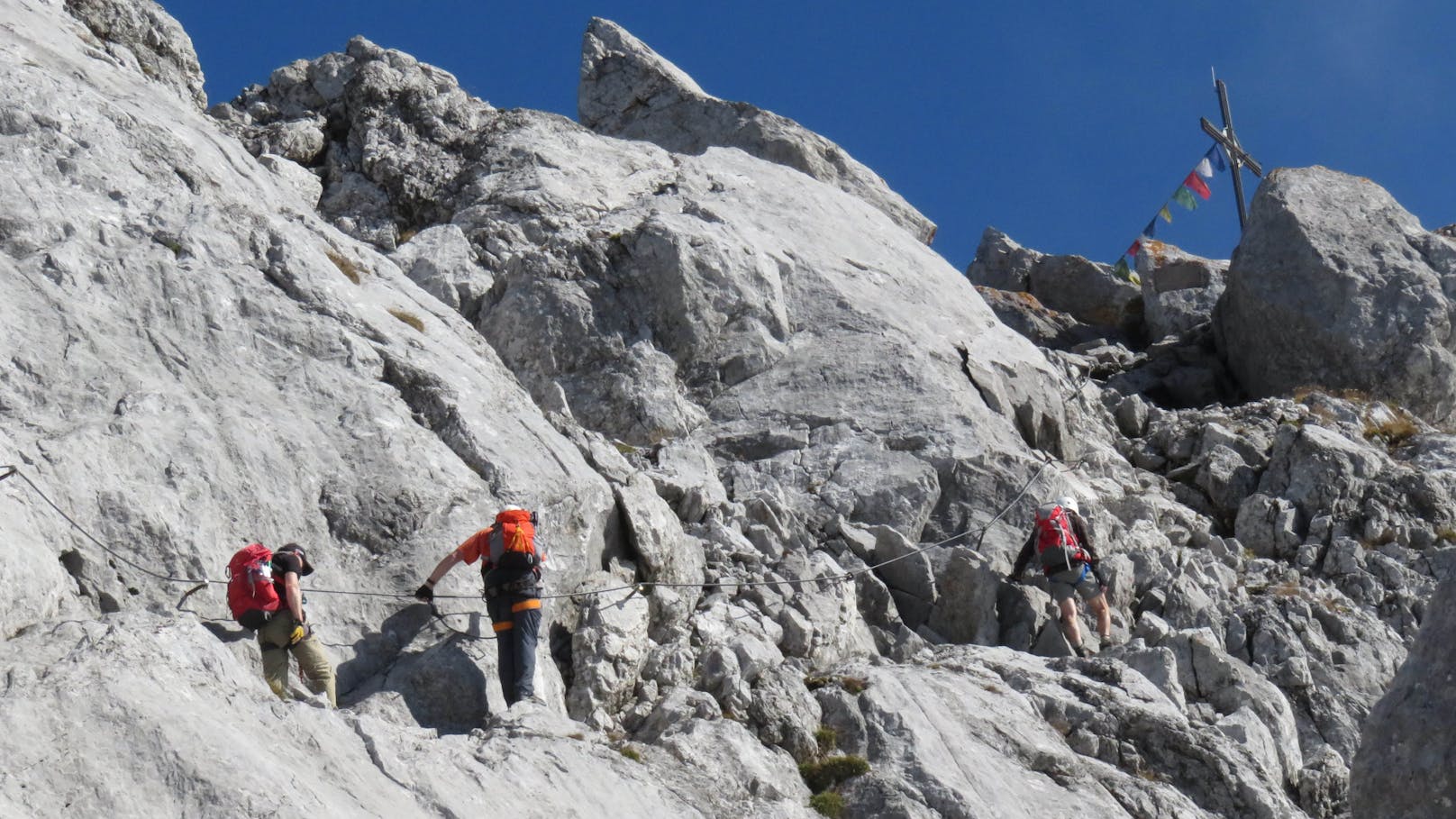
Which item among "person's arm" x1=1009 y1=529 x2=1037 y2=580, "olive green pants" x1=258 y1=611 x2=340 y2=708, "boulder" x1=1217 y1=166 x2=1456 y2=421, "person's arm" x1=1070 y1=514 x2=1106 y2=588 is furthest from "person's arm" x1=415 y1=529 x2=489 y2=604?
"boulder" x1=1217 y1=166 x2=1456 y2=421

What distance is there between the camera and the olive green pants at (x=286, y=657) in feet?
44.0

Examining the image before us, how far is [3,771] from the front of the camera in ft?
31.9

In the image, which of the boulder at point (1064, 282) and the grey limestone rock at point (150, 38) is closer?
the grey limestone rock at point (150, 38)

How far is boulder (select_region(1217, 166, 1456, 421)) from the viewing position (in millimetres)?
32844

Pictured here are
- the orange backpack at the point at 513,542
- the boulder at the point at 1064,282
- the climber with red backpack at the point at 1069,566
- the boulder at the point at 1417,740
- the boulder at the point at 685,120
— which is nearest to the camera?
the boulder at the point at 1417,740

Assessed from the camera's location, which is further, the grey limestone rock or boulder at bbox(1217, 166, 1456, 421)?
boulder at bbox(1217, 166, 1456, 421)

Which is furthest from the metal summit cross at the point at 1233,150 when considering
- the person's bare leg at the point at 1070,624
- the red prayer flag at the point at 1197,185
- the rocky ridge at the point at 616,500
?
the person's bare leg at the point at 1070,624

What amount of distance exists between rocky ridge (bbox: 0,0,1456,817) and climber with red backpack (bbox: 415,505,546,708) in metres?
0.42

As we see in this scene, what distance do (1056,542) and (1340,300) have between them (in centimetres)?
1676

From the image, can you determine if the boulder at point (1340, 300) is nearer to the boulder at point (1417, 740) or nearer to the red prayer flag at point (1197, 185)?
the red prayer flag at point (1197, 185)

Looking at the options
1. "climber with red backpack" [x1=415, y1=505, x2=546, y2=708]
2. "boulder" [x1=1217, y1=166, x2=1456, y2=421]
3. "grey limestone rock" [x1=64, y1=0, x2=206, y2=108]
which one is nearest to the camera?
"climber with red backpack" [x1=415, y1=505, x2=546, y2=708]

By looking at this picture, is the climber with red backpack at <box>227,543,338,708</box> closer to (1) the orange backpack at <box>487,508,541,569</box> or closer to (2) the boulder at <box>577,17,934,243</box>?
(1) the orange backpack at <box>487,508,541,569</box>

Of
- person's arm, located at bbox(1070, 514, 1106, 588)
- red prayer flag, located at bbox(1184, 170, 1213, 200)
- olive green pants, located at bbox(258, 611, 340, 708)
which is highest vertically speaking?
red prayer flag, located at bbox(1184, 170, 1213, 200)

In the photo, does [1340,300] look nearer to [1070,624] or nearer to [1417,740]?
[1070,624]
